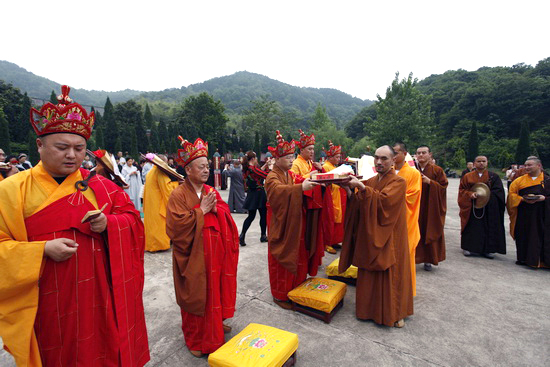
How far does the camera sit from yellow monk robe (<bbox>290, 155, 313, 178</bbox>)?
18.0 feet

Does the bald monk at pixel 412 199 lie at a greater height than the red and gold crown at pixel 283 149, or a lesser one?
lesser

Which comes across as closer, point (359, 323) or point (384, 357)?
point (384, 357)

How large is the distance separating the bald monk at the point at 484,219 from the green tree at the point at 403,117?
90.0ft

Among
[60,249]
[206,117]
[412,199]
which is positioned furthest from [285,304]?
[206,117]

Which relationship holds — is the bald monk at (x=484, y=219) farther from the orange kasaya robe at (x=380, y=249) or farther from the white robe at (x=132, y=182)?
the white robe at (x=132, y=182)

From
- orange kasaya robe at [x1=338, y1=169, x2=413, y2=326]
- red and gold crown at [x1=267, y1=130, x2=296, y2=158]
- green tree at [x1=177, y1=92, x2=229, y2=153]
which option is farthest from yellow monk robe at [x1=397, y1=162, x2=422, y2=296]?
green tree at [x1=177, y1=92, x2=229, y2=153]

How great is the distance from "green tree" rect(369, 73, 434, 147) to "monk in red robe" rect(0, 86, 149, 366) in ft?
109

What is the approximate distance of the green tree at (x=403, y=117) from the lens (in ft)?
103

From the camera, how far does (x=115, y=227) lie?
1.98 metres

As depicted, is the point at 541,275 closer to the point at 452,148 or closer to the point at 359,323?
the point at 359,323

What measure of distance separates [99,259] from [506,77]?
57.8 meters

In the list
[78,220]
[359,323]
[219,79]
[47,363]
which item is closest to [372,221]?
[359,323]

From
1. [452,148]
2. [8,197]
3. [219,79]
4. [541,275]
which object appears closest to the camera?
[8,197]

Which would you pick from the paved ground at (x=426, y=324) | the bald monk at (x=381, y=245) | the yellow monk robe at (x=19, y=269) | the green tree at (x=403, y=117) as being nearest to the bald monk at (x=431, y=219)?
the paved ground at (x=426, y=324)
